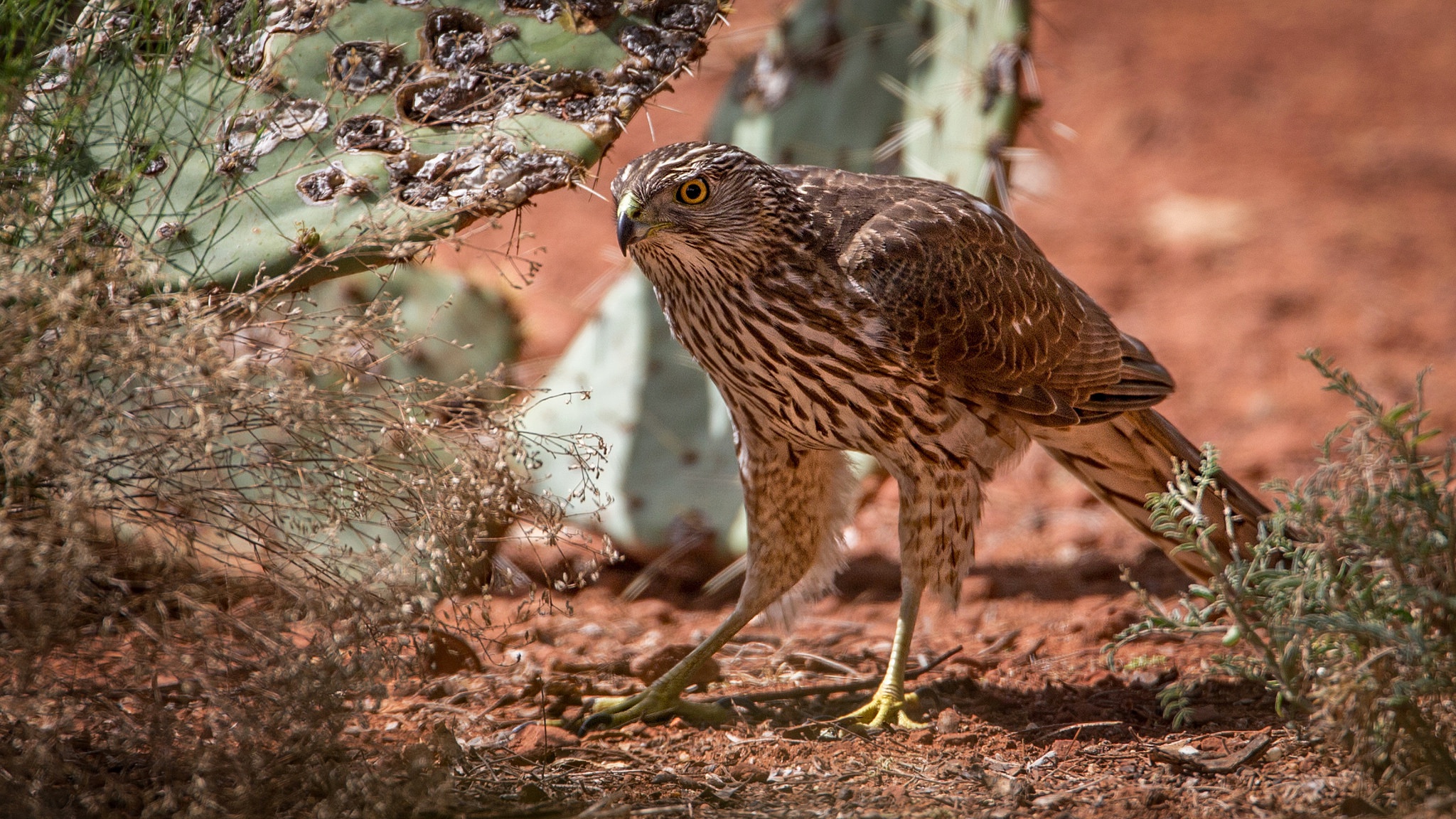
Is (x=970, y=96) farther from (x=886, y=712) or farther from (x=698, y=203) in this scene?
(x=886, y=712)

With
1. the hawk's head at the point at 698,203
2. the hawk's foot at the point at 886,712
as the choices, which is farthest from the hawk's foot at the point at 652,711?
the hawk's head at the point at 698,203

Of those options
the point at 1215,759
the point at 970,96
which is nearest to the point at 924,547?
the point at 1215,759

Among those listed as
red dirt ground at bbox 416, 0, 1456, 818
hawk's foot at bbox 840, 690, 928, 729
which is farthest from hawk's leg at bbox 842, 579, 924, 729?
red dirt ground at bbox 416, 0, 1456, 818

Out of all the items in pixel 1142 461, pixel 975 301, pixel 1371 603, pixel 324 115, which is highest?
pixel 324 115

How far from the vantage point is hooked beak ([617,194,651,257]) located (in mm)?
3125

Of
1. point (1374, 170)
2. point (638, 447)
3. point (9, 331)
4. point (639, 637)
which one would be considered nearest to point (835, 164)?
point (638, 447)

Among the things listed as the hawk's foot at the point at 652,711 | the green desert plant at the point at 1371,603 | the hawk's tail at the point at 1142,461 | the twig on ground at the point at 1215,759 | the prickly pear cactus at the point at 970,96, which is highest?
the prickly pear cactus at the point at 970,96

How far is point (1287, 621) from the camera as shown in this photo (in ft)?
8.29

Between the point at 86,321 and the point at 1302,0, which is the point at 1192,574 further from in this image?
the point at 1302,0

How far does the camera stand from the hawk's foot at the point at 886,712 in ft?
11.1

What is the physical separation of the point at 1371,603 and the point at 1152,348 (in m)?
4.55

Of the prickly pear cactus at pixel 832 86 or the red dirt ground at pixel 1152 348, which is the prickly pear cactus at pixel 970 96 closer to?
the prickly pear cactus at pixel 832 86

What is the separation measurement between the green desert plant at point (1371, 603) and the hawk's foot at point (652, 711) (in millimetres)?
1324

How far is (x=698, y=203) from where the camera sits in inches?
126
